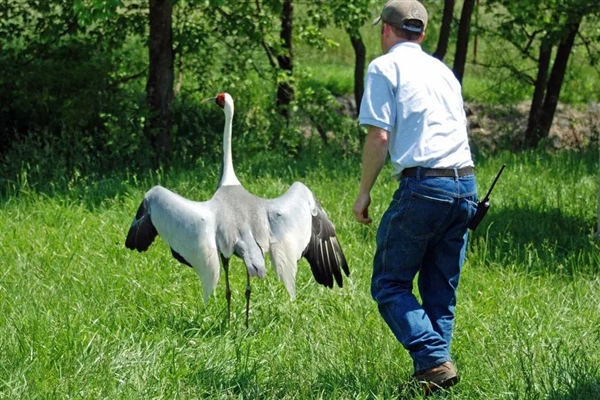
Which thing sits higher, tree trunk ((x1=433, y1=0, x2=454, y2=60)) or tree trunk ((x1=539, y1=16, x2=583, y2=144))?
tree trunk ((x1=433, y1=0, x2=454, y2=60))

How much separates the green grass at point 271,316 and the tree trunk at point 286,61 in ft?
13.3

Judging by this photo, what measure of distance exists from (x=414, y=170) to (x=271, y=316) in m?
2.02

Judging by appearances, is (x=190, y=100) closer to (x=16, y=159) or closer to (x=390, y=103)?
(x=16, y=159)

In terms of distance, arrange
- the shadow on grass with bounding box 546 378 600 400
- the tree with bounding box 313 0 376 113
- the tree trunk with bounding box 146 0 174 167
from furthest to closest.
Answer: the tree with bounding box 313 0 376 113 → the tree trunk with bounding box 146 0 174 167 → the shadow on grass with bounding box 546 378 600 400

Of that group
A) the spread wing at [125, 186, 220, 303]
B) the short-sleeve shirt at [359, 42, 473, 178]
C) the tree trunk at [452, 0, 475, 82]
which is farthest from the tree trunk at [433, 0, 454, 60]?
the short-sleeve shirt at [359, 42, 473, 178]

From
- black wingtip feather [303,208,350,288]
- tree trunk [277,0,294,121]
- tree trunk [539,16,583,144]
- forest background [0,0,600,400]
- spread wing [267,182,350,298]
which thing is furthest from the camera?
tree trunk [539,16,583,144]

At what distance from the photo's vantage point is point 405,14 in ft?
15.7

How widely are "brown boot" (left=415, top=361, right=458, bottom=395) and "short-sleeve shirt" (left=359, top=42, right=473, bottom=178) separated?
3.27ft

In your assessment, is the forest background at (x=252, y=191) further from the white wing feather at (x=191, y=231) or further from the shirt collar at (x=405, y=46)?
the shirt collar at (x=405, y=46)

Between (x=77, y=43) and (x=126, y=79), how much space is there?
2.59ft

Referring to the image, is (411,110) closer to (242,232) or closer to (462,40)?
Answer: (242,232)

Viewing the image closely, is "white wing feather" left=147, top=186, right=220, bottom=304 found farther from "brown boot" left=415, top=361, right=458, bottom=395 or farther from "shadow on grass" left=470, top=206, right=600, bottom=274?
"shadow on grass" left=470, top=206, right=600, bottom=274

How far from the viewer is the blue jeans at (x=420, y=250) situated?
473 centimetres

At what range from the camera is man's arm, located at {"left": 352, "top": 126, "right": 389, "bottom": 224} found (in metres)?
4.67
